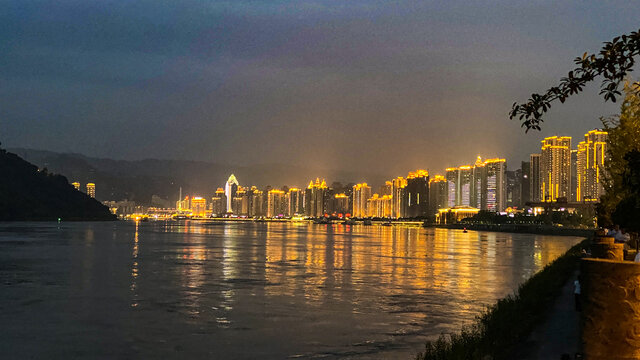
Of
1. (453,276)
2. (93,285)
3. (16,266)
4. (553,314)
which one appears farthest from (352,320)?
(16,266)

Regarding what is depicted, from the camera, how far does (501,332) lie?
49.3 feet

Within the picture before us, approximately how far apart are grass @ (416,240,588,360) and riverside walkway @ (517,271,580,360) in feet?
0.78

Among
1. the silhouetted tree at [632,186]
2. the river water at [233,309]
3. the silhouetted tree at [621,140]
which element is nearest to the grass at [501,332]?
the river water at [233,309]

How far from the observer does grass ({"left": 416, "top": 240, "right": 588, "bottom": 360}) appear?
12583 millimetres

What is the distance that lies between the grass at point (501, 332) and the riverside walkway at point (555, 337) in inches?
9.3

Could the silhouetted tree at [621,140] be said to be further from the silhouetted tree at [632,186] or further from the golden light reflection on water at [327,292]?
the silhouetted tree at [632,186]

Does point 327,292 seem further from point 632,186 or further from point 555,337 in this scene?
point 632,186

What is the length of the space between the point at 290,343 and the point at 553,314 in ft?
23.9

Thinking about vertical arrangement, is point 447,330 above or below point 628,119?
below

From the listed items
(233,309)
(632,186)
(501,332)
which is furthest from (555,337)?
(233,309)

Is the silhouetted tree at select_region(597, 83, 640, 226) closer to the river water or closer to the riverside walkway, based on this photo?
the river water

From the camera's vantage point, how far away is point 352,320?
2167 centimetres

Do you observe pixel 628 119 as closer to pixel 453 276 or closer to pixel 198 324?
pixel 453 276

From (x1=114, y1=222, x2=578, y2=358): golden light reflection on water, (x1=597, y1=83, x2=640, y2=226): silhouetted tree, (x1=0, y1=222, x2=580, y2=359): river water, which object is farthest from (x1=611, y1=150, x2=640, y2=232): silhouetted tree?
(x1=597, y1=83, x2=640, y2=226): silhouetted tree
